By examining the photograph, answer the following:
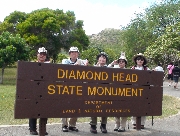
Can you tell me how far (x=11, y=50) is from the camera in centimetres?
2466

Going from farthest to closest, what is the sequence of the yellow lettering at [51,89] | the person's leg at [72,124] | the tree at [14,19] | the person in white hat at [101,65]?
the tree at [14,19], the person's leg at [72,124], the person in white hat at [101,65], the yellow lettering at [51,89]

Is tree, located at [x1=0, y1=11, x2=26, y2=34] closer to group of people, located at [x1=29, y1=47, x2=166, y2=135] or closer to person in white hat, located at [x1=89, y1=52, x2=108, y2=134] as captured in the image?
group of people, located at [x1=29, y1=47, x2=166, y2=135]

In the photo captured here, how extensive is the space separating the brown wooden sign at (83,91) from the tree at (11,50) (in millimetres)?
19106

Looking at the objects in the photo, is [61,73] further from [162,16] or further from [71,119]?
[162,16]

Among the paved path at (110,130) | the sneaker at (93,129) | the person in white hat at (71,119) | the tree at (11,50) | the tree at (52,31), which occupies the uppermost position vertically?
the tree at (52,31)

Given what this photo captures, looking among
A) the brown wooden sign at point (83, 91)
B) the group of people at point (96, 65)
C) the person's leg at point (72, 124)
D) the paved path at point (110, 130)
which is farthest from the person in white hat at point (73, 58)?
the paved path at point (110, 130)

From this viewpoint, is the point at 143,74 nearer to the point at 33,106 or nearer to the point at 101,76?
the point at 101,76

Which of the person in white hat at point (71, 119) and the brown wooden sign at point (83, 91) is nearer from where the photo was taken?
the brown wooden sign at point (83, 91)

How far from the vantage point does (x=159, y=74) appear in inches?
272

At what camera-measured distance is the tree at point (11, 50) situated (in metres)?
24.7

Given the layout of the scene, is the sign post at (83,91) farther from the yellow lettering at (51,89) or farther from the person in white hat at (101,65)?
the person in white hat at (101,65)

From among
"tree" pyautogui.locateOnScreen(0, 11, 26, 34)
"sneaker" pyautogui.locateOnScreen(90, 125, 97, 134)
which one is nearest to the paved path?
"sneaker" pyautogui.locateOnScreen(90, 125, 97, 134)

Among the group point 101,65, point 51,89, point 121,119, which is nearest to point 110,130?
point 121,119

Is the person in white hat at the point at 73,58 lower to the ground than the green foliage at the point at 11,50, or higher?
lower
